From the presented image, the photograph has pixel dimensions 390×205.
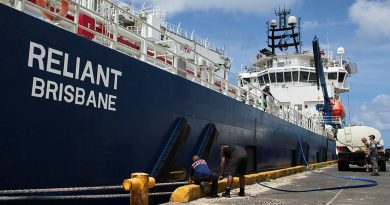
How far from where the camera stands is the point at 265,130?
15078 mm

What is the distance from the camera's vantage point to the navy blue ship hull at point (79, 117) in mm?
4844

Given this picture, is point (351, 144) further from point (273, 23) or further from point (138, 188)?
point (273, 23)

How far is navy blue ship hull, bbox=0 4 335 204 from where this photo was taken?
4844 mm

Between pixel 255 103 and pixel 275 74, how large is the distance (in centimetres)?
1988

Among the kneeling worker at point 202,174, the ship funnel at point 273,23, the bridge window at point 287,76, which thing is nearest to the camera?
the kneeling worker at point 202,174

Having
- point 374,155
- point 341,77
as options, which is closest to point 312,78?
point 341,77

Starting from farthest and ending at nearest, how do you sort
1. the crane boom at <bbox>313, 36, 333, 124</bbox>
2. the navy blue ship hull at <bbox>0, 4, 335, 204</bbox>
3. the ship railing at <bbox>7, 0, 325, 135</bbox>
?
the crane boom at <bbox>313, 36, 333, 124</bbox>, the ship railing at <bbox>7, 0, 325, 135</bbox>, the navy blue ship hull at <bbox>0, 4, 335, 204</bbox>

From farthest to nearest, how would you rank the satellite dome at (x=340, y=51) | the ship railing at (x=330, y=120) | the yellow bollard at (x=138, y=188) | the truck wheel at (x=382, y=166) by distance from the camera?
the satellite dome at (x=340, y=51) < the ship railing at (x=330, y=120) < the truck wheel at (x=382, y=166) < the yellow bollard at (x=138, y=188)

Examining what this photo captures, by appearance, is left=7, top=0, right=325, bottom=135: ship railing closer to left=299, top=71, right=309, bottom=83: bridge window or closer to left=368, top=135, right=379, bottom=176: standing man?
left=368, top=135, right=379, bottom=176: standing man

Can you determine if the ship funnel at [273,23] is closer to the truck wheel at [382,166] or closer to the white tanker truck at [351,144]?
the white tanker truck at [351,144]

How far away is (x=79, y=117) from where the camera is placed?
5719 millimetres

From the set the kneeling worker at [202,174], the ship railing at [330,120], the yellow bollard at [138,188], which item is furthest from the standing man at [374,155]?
the ship railing at [330,120]

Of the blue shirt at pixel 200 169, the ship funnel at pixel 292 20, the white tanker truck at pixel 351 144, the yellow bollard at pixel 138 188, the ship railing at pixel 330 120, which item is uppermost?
the ship funnel at pixel 292 20

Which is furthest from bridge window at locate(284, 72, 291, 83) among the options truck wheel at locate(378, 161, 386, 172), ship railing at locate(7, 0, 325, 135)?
truck wheel at locate(378, 161, 386, 172)
